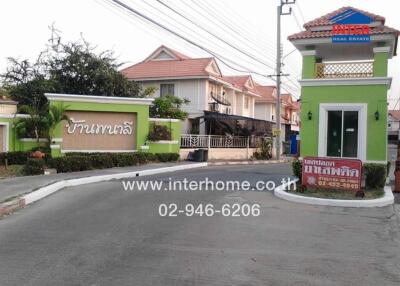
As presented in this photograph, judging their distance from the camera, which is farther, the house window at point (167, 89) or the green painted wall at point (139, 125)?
the house window at point (167, 89)

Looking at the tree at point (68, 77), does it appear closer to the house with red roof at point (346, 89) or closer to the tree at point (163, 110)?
the tree at point (163, 110)

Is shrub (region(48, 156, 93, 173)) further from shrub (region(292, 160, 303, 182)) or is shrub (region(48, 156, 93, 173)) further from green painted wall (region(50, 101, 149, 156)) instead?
shrub (region(292, 160, 303, 182))

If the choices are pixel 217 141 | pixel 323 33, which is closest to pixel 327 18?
pixel 323 33

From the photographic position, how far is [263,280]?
5.78m

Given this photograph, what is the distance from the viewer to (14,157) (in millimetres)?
19891

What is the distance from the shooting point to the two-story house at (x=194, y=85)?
114 ft

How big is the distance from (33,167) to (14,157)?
3040 millimetres

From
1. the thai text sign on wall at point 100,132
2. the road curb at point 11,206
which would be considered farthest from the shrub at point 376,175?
the thai text sign on wall at point 100,132

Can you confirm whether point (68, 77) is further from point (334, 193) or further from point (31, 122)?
point (334, 193)

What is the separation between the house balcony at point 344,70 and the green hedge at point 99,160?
387 inches

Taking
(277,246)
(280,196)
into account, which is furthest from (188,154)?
(277,246)

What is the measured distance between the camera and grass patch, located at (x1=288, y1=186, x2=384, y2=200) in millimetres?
12817

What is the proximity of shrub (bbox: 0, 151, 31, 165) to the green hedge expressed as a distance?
1986 millimetres

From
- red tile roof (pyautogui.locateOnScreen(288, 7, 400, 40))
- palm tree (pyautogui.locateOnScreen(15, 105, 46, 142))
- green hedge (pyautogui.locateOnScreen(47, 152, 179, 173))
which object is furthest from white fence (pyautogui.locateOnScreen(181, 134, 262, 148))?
red tile roof (pyautogui.locateOnScreen(288, 7, 400, 40))
